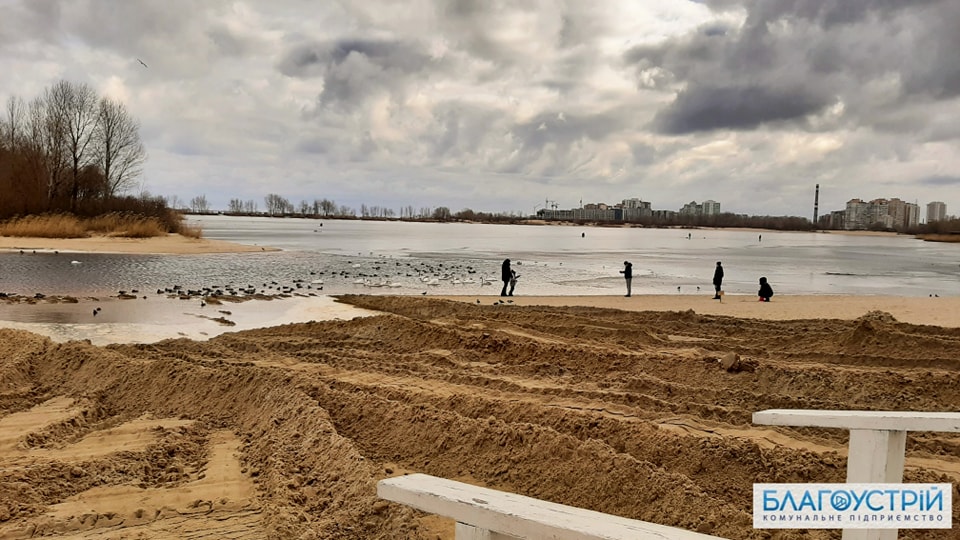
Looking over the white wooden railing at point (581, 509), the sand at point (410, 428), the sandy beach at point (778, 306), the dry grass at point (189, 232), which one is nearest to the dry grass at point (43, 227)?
the dry grass at point (189, 232)

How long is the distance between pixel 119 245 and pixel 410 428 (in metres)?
48.2

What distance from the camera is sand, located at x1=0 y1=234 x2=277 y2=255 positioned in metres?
43.9

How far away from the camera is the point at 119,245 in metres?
47.2

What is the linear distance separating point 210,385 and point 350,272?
2675cm

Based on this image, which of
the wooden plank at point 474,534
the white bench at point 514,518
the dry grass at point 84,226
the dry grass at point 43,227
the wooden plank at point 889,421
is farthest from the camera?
the dry grass at point 84,226

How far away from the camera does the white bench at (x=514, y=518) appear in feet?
6.06

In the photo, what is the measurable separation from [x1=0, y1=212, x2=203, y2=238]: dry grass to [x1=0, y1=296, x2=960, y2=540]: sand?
152ft

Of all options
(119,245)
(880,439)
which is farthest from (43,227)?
(880,439)

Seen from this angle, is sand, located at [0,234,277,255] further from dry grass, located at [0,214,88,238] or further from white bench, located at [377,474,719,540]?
white bench, located at [377,474,719,540]

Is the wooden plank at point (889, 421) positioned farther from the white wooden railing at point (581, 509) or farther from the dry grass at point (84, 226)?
the dry grass at point (84, 226)

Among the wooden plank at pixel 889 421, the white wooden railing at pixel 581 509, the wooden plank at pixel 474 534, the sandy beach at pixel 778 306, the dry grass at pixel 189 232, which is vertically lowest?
the sandy beach at pixel 778 306

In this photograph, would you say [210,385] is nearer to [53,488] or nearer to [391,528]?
[53,488]

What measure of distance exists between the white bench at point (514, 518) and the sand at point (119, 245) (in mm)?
46775

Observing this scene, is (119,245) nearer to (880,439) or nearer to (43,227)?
(43,227)
